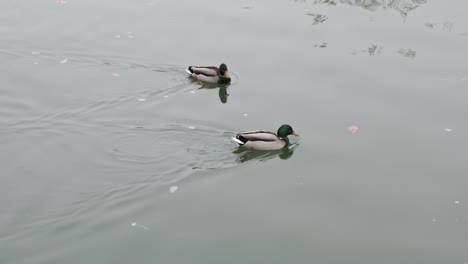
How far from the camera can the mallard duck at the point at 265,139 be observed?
8.77 metres

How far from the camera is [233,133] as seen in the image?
30.5 feet

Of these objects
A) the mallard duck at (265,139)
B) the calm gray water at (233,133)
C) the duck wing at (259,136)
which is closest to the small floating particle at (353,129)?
the calm gray water at (233,133)

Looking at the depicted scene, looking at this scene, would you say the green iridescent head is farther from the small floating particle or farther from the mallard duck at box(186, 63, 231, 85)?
the mallard duck at box(186, 63, 231, 85)

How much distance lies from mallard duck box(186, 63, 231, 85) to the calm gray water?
0.60ft

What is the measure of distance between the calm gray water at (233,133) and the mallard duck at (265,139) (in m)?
0.16

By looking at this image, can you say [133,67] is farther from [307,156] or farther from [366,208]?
[366,208]

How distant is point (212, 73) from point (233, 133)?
78.4 inches

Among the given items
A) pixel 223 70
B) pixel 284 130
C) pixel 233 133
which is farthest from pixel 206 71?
pixel 284 130

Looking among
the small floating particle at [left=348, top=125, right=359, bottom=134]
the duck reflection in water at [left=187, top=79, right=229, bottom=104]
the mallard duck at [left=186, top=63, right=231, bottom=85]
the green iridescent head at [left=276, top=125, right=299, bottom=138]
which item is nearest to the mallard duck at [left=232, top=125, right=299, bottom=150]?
the green iridescent head at [left=276, top=125, right=299, bottom=138]

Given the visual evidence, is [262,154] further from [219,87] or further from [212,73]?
[212,73]

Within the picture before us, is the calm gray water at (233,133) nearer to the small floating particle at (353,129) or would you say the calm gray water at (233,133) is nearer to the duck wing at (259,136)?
the small floating particle at (353,129)

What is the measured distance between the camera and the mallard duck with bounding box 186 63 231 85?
10930 millimetres

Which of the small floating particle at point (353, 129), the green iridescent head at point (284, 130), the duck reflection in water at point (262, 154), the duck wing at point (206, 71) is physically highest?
the duck wing at point (206, 71)

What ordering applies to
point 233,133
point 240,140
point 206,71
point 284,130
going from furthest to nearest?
point 206,71, point 233,133, point 284,130, point 240,140
